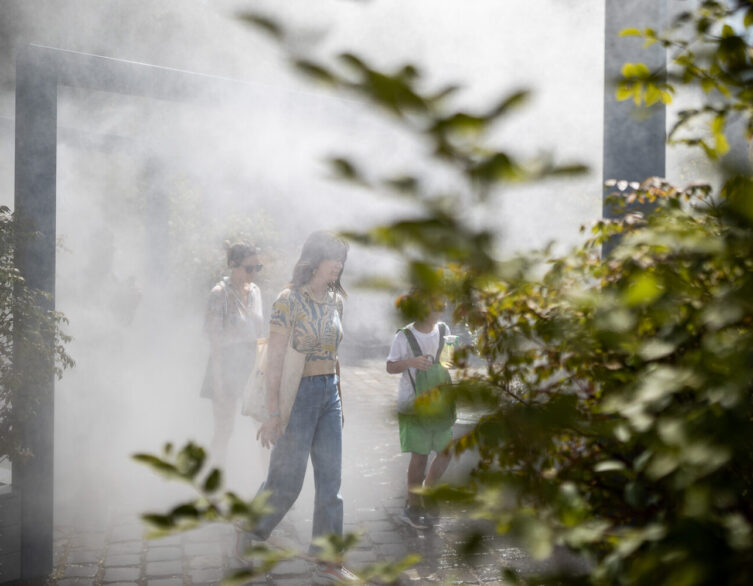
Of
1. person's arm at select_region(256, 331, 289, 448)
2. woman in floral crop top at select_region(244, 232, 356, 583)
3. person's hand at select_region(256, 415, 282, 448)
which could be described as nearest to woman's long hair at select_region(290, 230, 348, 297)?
woman in floral crop top at select_region(244, 232, 356, 583)

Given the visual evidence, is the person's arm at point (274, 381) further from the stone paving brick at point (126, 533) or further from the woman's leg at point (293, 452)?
the stone paving brick at point (126, 533)

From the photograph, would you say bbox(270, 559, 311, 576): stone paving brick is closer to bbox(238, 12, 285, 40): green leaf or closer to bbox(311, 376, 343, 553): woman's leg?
bbox(311, 376, 343, 553): woman's leg

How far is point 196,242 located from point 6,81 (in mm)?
7515

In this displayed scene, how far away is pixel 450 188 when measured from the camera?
0.73m

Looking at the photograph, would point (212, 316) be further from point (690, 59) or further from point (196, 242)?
point (196, 242)

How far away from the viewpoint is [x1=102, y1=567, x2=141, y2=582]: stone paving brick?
181 inches

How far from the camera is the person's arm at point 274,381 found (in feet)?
14.8

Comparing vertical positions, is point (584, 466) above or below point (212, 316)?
below

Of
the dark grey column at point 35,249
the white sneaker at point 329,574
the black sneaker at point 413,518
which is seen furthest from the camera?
the black sneaker at point 413,518

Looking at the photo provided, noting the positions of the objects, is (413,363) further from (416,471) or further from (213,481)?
(213,481)

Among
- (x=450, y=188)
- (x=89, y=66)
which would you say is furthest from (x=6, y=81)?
(x=450, y=188)

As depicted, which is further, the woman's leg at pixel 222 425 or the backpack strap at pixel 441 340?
the woman's leg at pixel 222 425

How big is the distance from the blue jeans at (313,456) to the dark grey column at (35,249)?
120cm

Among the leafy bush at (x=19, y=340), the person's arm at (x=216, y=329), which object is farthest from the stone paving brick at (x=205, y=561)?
the person's arm at (x=216, y=329)
